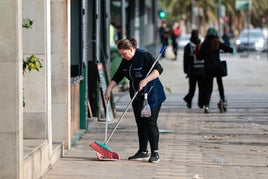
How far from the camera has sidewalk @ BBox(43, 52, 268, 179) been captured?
32.3ft

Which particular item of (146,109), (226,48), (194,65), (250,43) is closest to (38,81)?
(146,109)

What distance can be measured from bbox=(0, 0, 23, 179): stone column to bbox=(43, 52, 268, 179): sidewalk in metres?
1.47

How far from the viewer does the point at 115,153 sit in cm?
1077

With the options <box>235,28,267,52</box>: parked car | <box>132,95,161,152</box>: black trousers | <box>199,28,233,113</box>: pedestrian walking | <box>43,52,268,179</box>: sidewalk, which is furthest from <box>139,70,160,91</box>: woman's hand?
<box>235,28,267,52</box>: parked car

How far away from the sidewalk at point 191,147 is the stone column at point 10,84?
1465mm

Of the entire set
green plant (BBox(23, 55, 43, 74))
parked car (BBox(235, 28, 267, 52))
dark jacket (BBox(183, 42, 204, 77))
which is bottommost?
green plant (BBox(23, 55, 43, 74))

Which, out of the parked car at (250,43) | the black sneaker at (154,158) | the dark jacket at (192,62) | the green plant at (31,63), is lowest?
the black sneaker at (154,158)

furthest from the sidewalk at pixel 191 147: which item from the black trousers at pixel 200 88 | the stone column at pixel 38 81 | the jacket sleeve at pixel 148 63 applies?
the jacket sleeve at pixel 148 63

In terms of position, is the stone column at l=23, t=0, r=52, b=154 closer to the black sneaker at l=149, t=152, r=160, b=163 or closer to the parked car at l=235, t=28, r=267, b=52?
the black sneaker at l=149, t=152, r=160, b=163

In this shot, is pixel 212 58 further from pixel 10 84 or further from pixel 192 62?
pixel 10 84

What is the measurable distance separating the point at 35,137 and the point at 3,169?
78.9 inches

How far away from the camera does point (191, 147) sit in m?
12.1

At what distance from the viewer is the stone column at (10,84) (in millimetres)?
8000

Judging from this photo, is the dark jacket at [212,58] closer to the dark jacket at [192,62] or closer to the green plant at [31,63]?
the dark jacket at [192,62]
